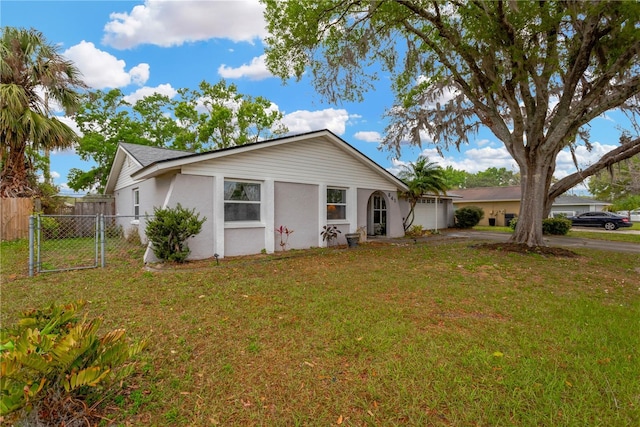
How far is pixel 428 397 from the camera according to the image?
240cm

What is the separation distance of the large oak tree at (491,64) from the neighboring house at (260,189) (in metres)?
2.18

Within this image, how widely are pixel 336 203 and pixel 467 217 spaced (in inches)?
524

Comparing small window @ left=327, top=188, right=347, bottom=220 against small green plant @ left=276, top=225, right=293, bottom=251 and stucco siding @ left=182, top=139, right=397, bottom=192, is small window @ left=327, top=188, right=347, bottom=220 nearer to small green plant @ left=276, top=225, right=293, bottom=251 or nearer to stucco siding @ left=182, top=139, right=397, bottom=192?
stucco siding @ left=182, top=139, right=397, bottom=192

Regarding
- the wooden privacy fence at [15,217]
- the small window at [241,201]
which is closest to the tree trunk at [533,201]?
the small window at [241,201]

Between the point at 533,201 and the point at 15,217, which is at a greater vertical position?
the point at 533,201

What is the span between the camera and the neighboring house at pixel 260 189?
8.41 meters

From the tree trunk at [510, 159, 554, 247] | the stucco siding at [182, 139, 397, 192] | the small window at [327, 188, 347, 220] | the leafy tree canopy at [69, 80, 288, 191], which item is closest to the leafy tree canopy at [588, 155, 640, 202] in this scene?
the tree trunk at [510, 159, 554, 247]

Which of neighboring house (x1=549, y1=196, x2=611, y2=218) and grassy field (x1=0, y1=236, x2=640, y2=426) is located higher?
neighboring house (x1=549, y1=196, x2=611, y2=218)

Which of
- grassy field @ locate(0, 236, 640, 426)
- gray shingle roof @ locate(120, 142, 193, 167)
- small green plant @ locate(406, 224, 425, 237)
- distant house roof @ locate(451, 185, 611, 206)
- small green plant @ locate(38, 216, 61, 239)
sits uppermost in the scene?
gray shingle roof @ locate(120, 142, 193, 167)

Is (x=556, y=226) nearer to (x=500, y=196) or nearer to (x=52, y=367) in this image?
(x=500, y=196)

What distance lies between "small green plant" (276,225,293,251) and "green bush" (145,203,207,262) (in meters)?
2.86

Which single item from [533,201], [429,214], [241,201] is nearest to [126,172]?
[241,201]

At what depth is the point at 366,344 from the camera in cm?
326

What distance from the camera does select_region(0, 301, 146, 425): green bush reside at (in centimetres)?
166
